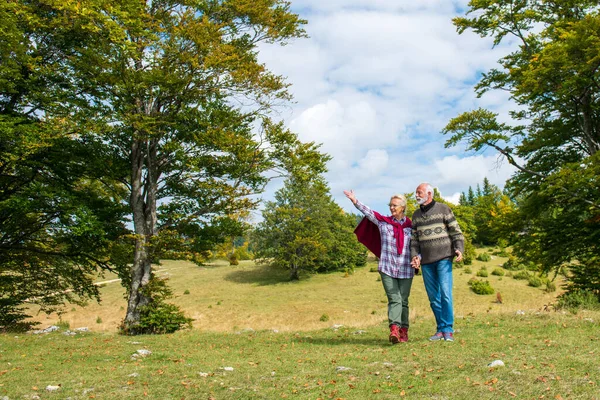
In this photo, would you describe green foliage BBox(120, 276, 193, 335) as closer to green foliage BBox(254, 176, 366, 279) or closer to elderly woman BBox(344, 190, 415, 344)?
elderly woman BBox(344, 190, 415, 344)

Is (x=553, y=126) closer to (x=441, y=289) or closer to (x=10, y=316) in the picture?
(x=441, y=289)

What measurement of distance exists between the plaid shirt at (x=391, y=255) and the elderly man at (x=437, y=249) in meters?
0.21

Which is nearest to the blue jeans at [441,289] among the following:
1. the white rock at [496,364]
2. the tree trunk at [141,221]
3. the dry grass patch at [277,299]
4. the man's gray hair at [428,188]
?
the man's gray hair at [428,188]

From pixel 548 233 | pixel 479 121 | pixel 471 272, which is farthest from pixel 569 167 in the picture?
pixel 471 272

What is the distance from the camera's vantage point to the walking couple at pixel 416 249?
6820 mm

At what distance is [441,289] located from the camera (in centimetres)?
679

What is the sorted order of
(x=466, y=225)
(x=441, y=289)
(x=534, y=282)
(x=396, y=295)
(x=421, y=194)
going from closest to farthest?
(x=441, y=289) < (x=421, y=194) < (x=396, y=295) < (x=534, y=282) < (x=466, y=225)

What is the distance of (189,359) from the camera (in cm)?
738

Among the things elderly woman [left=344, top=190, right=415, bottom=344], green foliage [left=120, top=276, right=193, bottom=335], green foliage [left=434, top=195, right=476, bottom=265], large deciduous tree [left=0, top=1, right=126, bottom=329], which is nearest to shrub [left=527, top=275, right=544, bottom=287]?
green foliage [left=434, top=195, right=476, bottom=265]

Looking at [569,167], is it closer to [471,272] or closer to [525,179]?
[525,179]

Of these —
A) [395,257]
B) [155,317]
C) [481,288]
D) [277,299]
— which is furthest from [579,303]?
[277,299]

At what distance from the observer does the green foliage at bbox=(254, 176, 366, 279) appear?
4591 centimetres

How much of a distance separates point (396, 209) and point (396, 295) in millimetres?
1499

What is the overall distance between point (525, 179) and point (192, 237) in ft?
47.4
